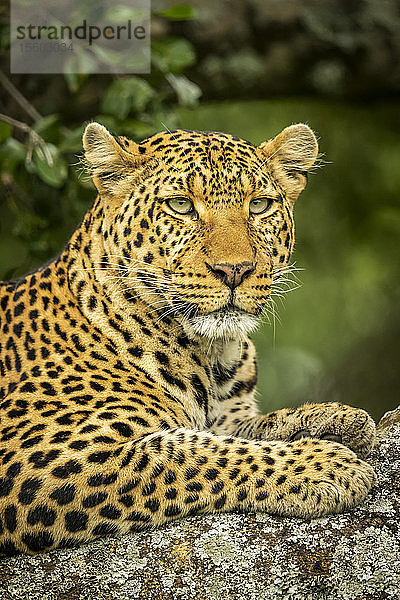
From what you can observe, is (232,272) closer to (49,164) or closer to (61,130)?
(49,164)

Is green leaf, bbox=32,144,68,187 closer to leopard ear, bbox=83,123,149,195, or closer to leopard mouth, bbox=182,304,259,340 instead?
leopard ear, bbox=83,123,149,195

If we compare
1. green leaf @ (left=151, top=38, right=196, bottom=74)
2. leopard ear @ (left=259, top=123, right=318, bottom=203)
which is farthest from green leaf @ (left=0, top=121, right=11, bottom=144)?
leopard ear @ (left=259, top=123, right=318, bottom=203)

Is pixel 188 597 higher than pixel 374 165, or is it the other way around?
pixel 374 165

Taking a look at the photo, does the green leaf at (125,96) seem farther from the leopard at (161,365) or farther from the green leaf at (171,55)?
the leopard at (161,365)

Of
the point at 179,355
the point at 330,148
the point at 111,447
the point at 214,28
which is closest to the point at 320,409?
the point at 179,355

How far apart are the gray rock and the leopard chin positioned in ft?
3.97

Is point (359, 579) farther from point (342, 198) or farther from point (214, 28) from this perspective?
point (342, 198)

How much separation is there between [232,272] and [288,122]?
1133 cm

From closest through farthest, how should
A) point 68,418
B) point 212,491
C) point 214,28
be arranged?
point 212,491, point 68,418, point 214,28

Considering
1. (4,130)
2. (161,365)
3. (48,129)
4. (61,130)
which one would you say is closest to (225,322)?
(161,365)

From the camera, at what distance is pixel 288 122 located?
55.5 ft

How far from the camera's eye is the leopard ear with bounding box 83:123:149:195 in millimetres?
6656

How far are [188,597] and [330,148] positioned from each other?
13.2m

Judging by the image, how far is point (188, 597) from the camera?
5262mm
